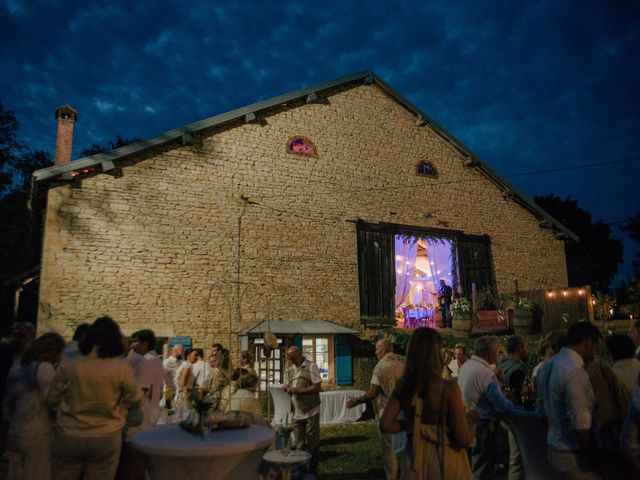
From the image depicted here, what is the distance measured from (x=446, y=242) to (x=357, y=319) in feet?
13.5

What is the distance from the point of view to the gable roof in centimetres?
1000

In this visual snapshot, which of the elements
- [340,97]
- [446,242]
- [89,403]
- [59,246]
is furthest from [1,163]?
[89,403]

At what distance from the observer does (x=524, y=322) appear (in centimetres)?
1173

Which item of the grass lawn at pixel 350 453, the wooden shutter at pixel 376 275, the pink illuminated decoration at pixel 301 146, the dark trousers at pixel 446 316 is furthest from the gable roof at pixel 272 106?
the grass lawn at pixel 350 453

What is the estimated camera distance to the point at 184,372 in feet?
25.5

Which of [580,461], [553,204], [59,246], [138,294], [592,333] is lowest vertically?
[580,461]

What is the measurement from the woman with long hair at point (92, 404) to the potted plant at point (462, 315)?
1051 centimetres

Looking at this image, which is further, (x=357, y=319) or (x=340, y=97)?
(x=340, y=97)

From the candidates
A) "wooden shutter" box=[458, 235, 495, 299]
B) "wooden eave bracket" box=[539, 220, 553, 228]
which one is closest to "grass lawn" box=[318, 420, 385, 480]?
"wooden shutter" box=[458, 235, 495, 299]

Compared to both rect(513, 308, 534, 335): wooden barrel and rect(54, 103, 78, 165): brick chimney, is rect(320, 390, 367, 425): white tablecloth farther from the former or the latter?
rect(54, 103, 78, 165): brick chimney

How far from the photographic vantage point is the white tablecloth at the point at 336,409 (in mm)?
9844

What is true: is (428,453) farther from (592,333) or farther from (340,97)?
(340,97)

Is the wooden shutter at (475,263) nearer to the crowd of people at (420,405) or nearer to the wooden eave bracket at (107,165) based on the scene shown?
the crowd of people at (420,405)

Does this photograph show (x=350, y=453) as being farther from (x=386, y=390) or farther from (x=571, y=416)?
(x=571, y=416)
